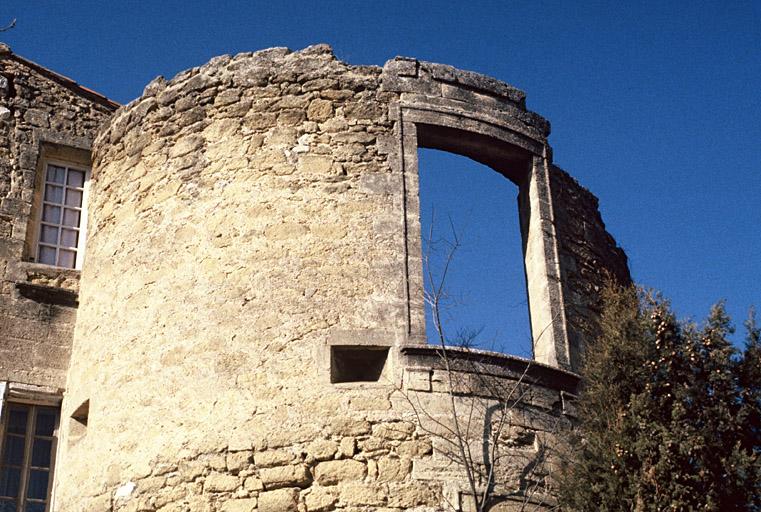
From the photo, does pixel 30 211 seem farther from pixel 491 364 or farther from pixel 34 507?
pixel 491 364

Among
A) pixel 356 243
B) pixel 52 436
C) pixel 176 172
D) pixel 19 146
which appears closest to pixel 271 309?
pixel 356 243

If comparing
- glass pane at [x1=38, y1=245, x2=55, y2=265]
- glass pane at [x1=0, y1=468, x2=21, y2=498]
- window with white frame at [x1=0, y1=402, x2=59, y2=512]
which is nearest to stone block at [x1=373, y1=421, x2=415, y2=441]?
window with white frame at [x1=0, y1=402, x2=59, y2=512]

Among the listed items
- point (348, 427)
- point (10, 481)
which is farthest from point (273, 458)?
point (10, 481)

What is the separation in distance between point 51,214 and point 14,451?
2.15 metres

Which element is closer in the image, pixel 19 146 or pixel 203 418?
pixel 203 418

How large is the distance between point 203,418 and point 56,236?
2875mm

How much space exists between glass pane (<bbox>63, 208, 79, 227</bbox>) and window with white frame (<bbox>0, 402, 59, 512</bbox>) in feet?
5.55

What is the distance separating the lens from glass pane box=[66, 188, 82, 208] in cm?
1028

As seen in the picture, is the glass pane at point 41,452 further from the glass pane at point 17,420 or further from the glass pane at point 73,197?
the glass pane at point 73,197

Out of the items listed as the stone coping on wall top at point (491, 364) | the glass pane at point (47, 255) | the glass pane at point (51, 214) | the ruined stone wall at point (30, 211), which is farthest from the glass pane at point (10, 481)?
the stone coping on wall top at point (491, 364)

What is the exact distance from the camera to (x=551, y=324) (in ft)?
29.1

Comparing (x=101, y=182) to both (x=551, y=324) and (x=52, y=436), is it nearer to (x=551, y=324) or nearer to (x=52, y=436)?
(x=52, y=436)

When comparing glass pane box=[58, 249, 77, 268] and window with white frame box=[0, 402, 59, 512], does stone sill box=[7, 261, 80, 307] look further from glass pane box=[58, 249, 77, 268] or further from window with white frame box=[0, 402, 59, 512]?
window with white frame box=[0, 402, 59, 512]

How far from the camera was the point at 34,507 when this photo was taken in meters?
8.97
